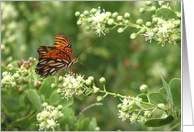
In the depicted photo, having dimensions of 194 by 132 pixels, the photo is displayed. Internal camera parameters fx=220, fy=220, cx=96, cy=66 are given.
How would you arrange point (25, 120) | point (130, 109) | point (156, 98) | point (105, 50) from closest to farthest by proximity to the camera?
1. point (130, 109)
2. point (156, 98)
3. point (25, 120)
4. point (105, 50)

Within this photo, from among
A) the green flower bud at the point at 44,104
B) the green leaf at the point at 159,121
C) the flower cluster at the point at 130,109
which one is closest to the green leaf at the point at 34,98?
the green flower bud at the point at 44,104

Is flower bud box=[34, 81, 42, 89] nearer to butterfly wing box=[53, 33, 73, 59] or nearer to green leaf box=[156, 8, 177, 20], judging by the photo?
butterfly wing box=[53, 33, 73, 59]

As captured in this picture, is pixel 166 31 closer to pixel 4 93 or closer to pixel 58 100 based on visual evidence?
pixel 58 100

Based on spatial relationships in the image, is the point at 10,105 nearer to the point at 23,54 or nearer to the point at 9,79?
the point at 9,79

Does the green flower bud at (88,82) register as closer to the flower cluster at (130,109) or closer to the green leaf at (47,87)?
the flower cluster at (130,109)

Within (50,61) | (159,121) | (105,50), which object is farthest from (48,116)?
(105,50)

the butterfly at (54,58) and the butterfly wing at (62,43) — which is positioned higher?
the butterfly wing at (62,43)

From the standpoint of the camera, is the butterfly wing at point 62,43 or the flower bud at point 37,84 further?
the butterfly wing at point 62,43
